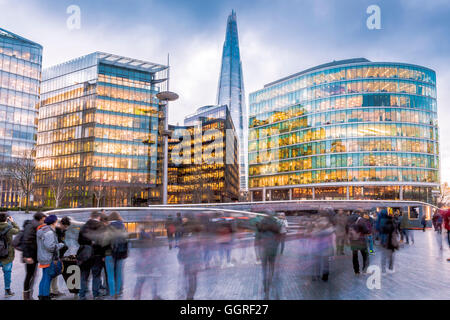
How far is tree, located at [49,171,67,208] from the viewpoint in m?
54.9

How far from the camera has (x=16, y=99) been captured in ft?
245

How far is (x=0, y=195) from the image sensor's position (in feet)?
223

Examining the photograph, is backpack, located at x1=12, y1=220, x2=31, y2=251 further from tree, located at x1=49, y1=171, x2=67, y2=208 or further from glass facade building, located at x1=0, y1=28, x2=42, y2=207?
glass facade building, located at x1=0, y1=28, x2=42, y2=207

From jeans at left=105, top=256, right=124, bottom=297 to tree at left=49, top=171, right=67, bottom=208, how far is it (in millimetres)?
49256

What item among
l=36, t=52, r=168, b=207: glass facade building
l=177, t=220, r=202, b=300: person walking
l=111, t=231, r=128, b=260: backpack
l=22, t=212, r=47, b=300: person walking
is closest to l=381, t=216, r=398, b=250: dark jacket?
l=177, t=220, r=202, b=300: person walking

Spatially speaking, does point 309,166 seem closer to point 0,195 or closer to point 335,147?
point 335,147

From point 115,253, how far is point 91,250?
1.76 feet

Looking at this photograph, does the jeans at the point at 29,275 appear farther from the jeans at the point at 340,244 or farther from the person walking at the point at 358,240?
the jeans at the point at 340,244

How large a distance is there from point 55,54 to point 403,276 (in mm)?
135218

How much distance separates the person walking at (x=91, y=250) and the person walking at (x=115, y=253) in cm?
18

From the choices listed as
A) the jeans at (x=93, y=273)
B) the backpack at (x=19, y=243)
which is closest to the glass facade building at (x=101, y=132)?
the backpack at (x=19, y=243)

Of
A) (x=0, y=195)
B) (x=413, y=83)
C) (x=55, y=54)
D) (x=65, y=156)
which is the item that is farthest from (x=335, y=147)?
(x=55, y=54)

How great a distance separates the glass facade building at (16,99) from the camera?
7200cm
